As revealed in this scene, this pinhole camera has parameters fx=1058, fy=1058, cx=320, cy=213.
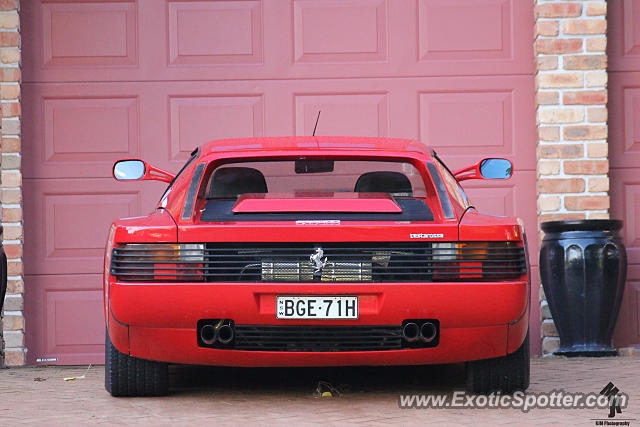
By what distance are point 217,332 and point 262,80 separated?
3897 mm

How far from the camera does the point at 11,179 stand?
799 cm

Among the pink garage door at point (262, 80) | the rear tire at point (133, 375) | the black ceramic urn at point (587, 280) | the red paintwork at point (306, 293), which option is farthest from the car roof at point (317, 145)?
the pink garage door at point (262, 80)

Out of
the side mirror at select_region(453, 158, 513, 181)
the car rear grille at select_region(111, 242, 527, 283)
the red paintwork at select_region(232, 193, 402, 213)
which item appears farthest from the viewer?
the side mirror at select_region(453, 158, 513, 181)

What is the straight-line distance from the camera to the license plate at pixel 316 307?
4641mm

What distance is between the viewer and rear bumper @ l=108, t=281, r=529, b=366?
463 centimetres

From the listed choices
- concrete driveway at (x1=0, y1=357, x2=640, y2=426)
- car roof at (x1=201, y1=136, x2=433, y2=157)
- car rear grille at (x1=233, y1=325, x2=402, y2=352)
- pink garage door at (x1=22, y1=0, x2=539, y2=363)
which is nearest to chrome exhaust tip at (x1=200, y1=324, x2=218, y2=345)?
car rear grille at (x1=233, y1=325, x2=402, y2=352)

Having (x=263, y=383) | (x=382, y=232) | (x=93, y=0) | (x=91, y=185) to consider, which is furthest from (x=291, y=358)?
(x=93, y=0)

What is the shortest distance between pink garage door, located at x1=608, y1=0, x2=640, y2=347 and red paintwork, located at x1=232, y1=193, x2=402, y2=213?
375 centimetres

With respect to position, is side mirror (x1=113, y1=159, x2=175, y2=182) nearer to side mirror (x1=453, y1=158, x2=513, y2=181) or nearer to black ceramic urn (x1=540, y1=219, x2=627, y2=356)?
side mirror (x1=453, y1=158, x2=513, y2=181)

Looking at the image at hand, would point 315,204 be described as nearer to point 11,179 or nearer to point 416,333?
point 416,333

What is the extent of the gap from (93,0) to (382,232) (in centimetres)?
453

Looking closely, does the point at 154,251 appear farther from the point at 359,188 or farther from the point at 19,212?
the point at 19,212

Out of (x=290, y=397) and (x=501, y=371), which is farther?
(x=290, y=397)

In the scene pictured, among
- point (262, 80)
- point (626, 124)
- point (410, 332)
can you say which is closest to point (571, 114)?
point (626, 124)
